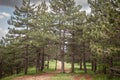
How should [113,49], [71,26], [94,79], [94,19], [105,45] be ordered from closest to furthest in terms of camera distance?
1. [113,49]
2. [105,45]
3. [94,79]
4. [94,19]
5. [71,26]

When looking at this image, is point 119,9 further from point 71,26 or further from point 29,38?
point 29,38

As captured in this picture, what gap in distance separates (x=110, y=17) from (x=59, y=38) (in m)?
19.7

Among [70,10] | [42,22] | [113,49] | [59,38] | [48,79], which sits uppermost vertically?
[70,10]

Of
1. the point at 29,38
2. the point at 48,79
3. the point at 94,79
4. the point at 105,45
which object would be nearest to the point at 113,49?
the point at 105,45

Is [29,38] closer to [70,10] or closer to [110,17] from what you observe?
[70,10]

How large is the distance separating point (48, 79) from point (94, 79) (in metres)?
6.74

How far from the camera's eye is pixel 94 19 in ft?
96.1

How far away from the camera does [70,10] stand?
3722 centimetres

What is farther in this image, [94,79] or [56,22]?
[56,22]

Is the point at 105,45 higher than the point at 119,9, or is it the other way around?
the point at 119,9

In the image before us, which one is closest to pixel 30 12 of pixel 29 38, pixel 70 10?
pixel 29 38

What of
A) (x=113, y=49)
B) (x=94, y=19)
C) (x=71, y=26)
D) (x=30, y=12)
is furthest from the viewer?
(x=30, y=12)

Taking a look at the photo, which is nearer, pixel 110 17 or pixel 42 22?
pixel 110 17

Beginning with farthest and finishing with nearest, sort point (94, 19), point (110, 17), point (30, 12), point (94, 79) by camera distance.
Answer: point (30, 12)
point (94, 19)
point (94, 79)
point (110, 17)
